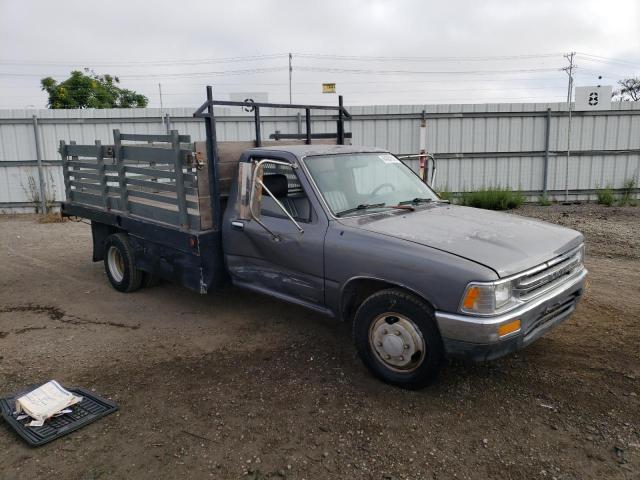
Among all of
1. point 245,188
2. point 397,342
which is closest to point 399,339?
point 397,342

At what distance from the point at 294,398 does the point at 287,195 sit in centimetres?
174

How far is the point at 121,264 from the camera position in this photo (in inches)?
257

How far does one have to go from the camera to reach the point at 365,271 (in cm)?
391

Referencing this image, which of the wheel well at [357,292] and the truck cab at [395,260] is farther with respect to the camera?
the wheel well at [357,292]

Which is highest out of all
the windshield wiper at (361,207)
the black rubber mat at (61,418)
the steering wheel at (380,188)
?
the steering wheel at (380,188)

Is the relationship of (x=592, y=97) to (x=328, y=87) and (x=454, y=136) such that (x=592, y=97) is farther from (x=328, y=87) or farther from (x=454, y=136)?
(x=328, y=87)

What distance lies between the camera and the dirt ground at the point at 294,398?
10.2ft

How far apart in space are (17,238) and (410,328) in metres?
9.38

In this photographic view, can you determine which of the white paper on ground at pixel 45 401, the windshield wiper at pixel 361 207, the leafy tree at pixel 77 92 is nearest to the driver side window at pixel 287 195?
the windshield wiper at pixel 361 207

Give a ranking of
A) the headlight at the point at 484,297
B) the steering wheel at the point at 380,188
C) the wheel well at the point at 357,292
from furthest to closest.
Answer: the steering wheel at the point at 380,188 < the wheel well at the point at 357,292 < the headlight at the point at 484,297

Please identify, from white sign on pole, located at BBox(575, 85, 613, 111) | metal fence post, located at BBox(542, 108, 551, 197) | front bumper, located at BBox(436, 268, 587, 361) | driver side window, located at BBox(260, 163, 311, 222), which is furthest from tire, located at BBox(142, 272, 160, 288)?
white sign on pole, located at BBox(575, 85, 613, 111)

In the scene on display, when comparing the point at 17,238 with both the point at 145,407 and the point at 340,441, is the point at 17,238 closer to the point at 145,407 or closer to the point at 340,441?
the point at 145,407

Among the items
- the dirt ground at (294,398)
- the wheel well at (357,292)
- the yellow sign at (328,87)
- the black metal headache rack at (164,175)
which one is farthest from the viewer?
the yellow sign at (328,87)

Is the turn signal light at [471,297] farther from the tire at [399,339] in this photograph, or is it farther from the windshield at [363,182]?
the windshield at [363,182]
